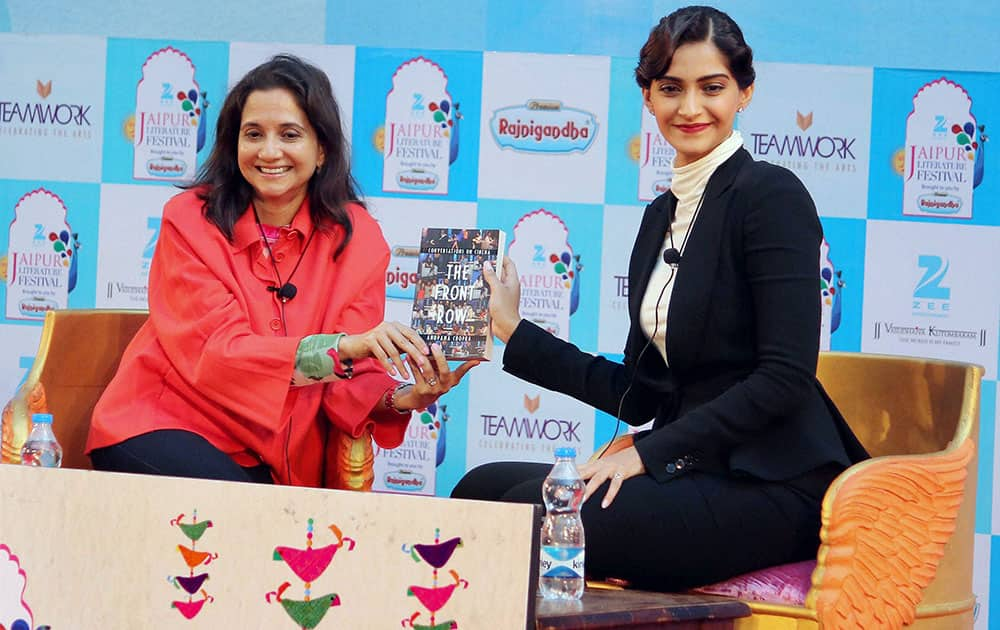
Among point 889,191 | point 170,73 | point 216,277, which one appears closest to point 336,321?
point 216,277

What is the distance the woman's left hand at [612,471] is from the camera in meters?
2.34

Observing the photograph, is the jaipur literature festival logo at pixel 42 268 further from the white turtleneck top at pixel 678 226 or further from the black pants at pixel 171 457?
the white turtleneck top at pixel 678 226

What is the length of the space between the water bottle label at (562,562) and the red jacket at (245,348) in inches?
34.3

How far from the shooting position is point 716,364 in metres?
2.51

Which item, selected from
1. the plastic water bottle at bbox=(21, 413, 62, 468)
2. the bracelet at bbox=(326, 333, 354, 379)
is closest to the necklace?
the bracelet at bbox=(326, 333, 354, 379)

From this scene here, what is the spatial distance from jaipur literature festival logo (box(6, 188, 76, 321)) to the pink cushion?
3.06 m

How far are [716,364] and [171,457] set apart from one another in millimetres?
1269

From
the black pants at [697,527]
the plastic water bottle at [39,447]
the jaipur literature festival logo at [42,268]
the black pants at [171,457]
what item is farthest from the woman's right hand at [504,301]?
the jaipur literature festival logo at [42,268]

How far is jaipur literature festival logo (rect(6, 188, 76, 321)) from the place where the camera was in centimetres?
453

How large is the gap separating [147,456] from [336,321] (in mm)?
551

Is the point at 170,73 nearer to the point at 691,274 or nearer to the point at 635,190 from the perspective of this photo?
the point at 635,190

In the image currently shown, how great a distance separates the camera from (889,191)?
168 inches

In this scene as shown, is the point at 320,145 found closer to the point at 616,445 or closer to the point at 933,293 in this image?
the point at 616,445

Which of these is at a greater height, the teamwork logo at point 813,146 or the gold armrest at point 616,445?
the teamwork logo at point 813,146
